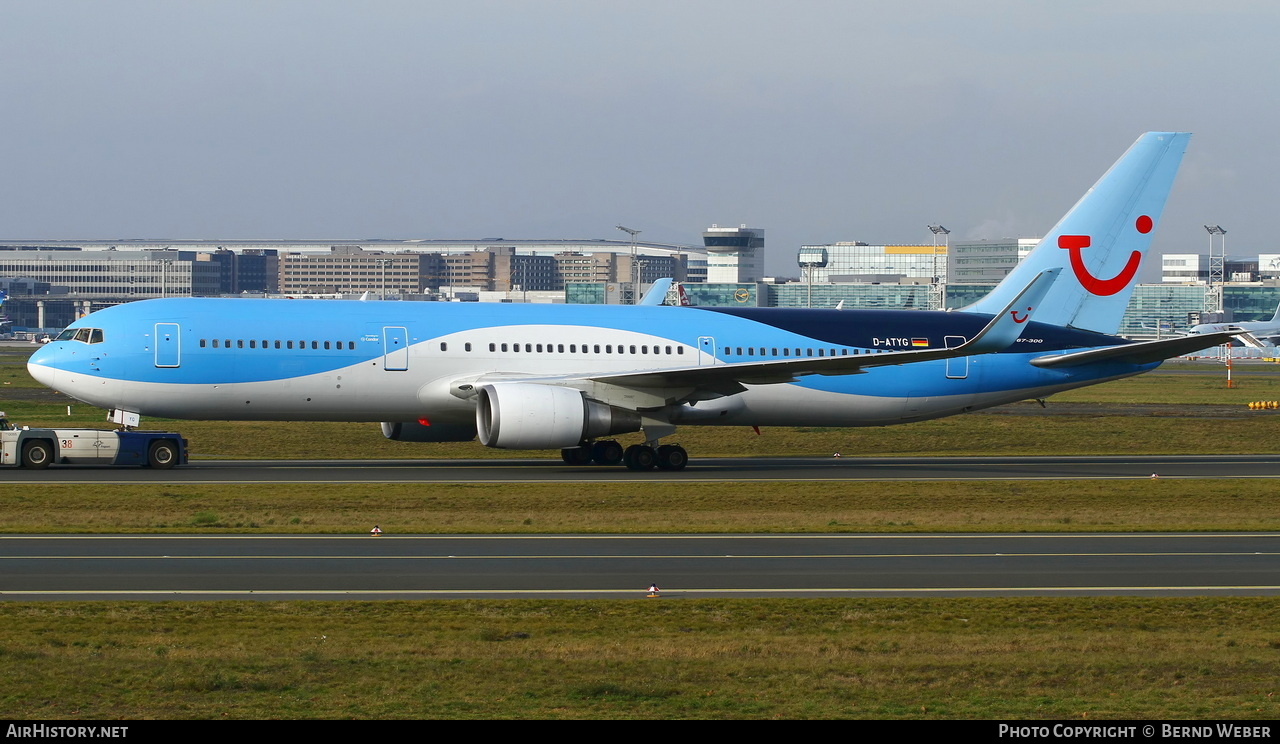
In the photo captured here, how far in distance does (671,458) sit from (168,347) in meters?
13.4

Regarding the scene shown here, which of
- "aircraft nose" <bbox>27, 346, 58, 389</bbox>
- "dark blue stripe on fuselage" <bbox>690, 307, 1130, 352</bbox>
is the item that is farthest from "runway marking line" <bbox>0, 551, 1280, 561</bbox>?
"dark blue stripe on fuselage" <bbox>690, 307, 1130, 352</bbox>

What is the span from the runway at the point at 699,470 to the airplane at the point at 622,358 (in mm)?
1208

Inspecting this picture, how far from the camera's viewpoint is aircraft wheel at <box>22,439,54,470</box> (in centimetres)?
3447

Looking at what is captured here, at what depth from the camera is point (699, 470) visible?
38094 mm

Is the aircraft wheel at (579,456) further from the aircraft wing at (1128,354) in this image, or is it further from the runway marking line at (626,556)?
the runway marking line at (626,556)

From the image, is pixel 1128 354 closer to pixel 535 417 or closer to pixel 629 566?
pixel 535 417

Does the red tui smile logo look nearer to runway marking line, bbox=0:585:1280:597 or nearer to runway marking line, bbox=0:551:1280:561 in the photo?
runway marking line, bbox=0:551:1280:561

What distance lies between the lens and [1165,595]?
18625mm

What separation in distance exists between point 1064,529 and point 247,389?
67.0 ft

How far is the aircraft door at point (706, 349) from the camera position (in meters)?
39.3
